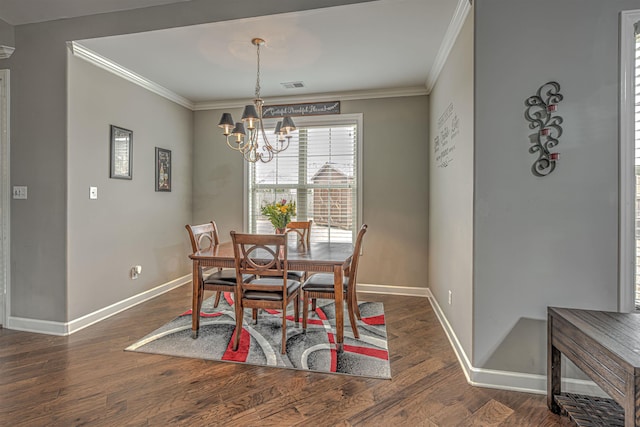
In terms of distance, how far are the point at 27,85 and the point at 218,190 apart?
2210mm

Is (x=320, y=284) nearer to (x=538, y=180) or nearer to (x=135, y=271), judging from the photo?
(x=538, y=180)

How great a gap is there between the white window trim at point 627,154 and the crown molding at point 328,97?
2126 millimetres

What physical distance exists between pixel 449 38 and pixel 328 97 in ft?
5.84

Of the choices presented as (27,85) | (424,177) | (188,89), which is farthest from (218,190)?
(424,177)

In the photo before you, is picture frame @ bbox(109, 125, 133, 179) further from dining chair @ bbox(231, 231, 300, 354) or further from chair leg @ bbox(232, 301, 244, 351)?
chair leg @ bbox(232, 301, 244, 351)

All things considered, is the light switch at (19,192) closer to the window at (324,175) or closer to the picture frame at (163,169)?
the picture frame at (163,169)

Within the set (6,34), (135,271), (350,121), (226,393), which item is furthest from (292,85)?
(226,393)

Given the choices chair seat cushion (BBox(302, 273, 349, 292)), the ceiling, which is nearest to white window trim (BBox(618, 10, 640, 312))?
the ceiling

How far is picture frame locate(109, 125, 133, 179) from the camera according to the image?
329 cm

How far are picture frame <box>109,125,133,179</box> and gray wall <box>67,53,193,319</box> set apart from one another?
2.2 inches

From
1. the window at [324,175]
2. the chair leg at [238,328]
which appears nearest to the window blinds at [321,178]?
the window at [324,175]

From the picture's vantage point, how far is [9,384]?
2057 mm

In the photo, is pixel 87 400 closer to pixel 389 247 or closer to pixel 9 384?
pixel 9 384

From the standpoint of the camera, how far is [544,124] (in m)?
1.96
